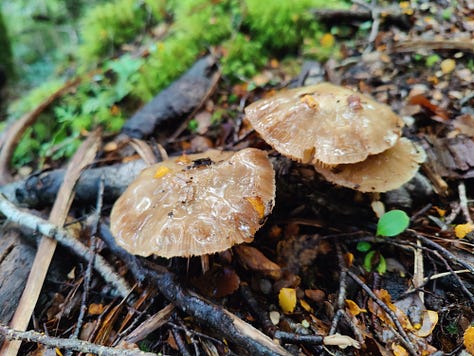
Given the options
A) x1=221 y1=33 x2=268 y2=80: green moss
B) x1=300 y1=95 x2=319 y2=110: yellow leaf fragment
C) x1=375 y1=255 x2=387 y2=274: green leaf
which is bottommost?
x1=375 y1=255 x2=387 y2=274: green leaf

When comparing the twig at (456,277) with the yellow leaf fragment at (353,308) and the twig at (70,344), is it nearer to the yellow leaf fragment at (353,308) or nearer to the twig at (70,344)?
the yellow leaf fragment at (353,308)

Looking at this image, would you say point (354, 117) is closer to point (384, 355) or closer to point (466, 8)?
point (384, 355)

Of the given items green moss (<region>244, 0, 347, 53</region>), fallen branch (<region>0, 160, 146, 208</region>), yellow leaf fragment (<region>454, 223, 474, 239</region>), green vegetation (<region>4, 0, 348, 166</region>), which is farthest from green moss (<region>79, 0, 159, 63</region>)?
yellow leaf fragment (<region>454, 223, 474, 239</region>)

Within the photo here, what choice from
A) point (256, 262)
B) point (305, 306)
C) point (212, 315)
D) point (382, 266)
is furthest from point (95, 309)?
point (382, 266)

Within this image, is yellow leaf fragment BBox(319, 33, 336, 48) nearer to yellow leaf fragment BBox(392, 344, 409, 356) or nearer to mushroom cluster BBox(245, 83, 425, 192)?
mushroom cluster BBox(245, 83, 425, 192)

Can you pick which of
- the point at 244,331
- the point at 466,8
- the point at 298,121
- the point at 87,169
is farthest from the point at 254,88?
the point at 466,8

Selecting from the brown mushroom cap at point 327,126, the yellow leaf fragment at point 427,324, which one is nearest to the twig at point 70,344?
the brown mushroom cap at point 327,126
